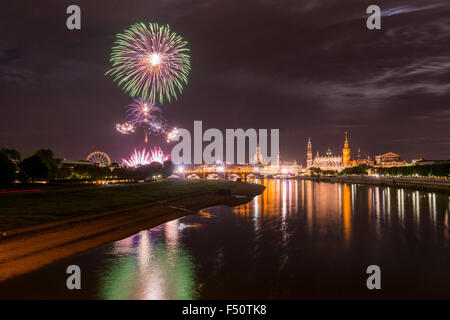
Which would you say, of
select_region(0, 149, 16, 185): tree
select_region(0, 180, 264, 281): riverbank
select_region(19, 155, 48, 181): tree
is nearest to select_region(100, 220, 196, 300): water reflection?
select_region(0, 180, 264, 281): riverbank

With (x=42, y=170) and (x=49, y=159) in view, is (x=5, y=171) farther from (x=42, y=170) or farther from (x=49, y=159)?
(x=49, y=159)

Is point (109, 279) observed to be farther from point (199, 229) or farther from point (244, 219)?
point (244, 219)

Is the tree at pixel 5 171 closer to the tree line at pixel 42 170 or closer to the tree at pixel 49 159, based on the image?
the tree line at pixel 42 170

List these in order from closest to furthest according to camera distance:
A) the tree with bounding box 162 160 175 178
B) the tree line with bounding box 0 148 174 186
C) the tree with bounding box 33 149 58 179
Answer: the tree line with bounding box 0 148 174 186 < the tree with bounding box 33 149 58 179 < the tree with bounding box 162 160 175 178

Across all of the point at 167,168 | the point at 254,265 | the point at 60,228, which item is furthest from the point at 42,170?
the point at 254,265

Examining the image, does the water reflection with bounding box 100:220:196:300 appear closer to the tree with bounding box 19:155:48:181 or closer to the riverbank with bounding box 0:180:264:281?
the riverbank with bounding box 0:180:264:281

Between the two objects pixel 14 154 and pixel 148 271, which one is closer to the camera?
pixel 148 271
